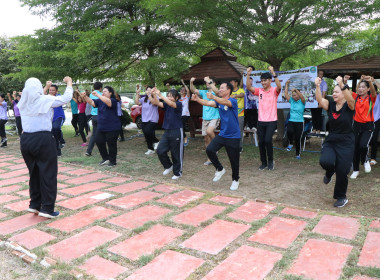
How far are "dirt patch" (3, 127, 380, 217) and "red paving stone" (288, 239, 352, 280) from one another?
129cm

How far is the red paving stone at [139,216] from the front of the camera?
3912mm

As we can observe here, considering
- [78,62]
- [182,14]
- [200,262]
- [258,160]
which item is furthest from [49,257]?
[78,62]

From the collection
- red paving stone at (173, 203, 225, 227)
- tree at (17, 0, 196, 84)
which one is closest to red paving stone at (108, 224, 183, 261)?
red paving stone at (173, 203, 225, 227)

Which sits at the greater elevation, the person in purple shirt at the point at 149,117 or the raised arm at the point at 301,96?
the raised arm at the point at 301,96

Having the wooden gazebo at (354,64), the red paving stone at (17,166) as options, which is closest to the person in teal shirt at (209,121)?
the wooden gazebo at (354,64)

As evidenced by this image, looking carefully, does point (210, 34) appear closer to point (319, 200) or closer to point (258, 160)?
point (258, 160)

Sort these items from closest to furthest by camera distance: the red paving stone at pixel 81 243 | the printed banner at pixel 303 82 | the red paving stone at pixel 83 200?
the red paving stone at pixel 81 243, the red paving stone at pixel 83 200, the printed banner at pixel 303 82

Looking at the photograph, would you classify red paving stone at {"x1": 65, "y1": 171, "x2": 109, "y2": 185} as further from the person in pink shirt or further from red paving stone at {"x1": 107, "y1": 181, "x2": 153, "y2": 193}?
the person in pink shirt

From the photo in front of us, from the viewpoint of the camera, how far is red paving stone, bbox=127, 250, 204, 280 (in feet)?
9.05

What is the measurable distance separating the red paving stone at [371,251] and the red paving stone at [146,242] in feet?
6.05

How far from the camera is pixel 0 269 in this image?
2.98 metres

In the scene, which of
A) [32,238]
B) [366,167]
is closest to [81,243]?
[32,238]

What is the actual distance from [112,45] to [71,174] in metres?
4.33

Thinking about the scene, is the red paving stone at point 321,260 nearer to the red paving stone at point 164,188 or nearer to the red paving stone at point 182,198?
the red paving stone at point 182,198
